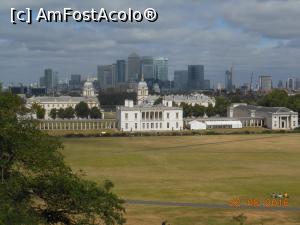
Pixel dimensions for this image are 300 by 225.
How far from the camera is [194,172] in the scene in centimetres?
4753

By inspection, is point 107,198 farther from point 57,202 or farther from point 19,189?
point 19,189

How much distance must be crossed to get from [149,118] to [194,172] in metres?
59.8

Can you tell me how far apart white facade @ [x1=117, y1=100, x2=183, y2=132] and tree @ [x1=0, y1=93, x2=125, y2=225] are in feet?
290

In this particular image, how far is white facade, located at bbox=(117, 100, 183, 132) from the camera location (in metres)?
105

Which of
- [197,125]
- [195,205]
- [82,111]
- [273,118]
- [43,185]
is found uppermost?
[82,111]

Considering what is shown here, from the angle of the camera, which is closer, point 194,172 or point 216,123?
point 194,172

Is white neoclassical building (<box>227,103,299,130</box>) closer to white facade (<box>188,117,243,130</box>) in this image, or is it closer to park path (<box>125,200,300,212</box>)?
white facade (<box>188,117,243,130</box>)

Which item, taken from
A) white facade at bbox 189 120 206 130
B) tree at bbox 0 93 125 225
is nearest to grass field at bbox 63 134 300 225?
tree at bbox 0 93 125 225

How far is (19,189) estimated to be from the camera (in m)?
14.9

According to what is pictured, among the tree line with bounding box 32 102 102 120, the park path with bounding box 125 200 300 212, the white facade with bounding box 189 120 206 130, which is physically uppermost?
the tree line with bounding box 32 102 102 120

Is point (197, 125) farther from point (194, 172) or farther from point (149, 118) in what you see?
point (194, 172)

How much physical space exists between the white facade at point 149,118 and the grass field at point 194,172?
79.2ft

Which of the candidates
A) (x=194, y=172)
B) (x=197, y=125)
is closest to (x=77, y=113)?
(x=197, y=125)

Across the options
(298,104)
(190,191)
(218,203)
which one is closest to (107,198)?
(218,203)
